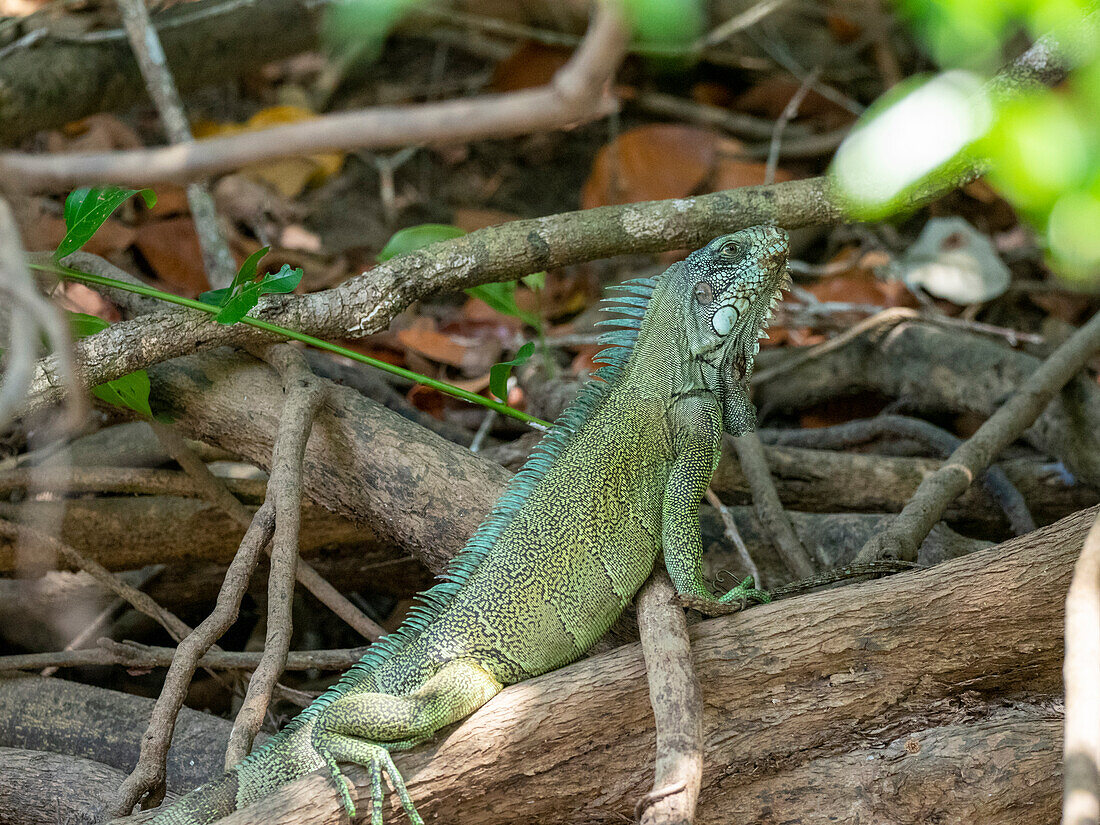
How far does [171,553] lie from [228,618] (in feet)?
5.32

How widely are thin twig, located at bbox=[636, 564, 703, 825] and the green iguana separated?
286 millimetres

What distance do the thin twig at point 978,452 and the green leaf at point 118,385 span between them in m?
2.98

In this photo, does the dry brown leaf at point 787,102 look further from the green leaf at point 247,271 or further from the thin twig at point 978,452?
the green leaf at point 247,271

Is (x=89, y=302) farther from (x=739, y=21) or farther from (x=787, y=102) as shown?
(x=787, y=102)

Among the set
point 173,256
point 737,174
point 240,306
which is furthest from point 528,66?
point 240,306

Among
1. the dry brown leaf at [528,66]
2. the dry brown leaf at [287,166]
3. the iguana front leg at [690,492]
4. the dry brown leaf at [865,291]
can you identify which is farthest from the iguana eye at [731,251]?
the dry brown leaf at [528,66]

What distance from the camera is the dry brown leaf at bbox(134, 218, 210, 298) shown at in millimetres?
6324

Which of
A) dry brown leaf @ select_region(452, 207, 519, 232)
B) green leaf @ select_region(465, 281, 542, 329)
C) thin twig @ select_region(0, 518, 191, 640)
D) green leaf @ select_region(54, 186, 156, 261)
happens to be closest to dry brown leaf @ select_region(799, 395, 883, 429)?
green leaf @ select_region(465, 281, 542, 329)

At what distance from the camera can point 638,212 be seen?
3.88 m

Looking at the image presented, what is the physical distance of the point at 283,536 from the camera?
130 inches

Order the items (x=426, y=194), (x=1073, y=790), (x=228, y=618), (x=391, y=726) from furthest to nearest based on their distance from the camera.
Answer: (x=426, y=194), (x=228, y=618), (x=391, y=726), (x=1073, y=790)

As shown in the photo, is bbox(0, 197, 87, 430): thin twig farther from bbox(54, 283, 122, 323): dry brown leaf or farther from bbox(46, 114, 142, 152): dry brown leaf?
bbox(46, 114, 142, 152): dry brown leaf

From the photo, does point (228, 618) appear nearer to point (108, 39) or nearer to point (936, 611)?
point (936, 611)

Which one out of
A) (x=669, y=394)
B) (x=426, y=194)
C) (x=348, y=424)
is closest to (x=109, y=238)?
(x=426, y=194)
